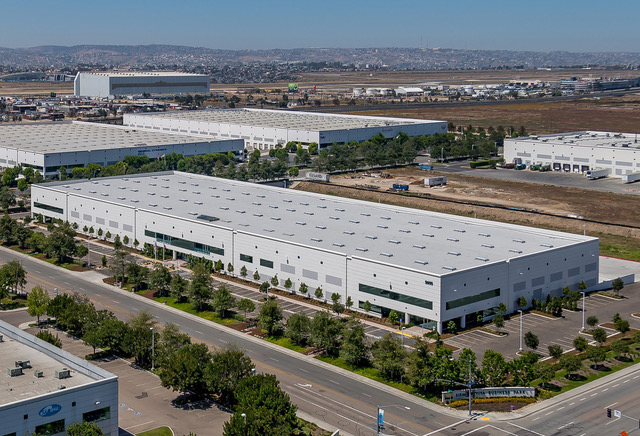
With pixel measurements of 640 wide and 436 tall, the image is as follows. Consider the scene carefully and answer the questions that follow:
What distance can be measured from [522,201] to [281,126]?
61.4m

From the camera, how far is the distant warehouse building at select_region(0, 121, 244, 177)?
113 meters

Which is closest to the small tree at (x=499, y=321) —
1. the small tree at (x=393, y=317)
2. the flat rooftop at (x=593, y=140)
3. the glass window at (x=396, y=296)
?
the glass window at (x=396, y=296)

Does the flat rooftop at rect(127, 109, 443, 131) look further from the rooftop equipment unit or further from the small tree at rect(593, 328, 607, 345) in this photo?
the rooftop equipment unit

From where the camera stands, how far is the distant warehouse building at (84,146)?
372 ft

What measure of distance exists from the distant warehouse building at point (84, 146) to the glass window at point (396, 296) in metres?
68.7

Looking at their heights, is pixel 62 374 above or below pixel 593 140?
below

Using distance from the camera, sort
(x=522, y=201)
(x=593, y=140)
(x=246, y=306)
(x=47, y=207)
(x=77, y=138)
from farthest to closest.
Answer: (x=77, y=138)
(x=593, y=140)
(x=522, y=201)
(x=47, y=207)
(x=246, y=306)

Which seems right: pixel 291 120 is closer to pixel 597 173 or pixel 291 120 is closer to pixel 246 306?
pixel 597 173

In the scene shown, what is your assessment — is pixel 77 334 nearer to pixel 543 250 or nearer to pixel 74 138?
pixel 543 250

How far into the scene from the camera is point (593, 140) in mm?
130875

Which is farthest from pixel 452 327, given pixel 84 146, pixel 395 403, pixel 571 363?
pixel 84 146

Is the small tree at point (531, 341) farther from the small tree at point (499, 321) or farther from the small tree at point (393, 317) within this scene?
the small tree at point (393, 317)

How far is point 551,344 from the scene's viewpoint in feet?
167

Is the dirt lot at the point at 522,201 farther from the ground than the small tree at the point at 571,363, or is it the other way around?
the dirt lot at the point at 522,201
